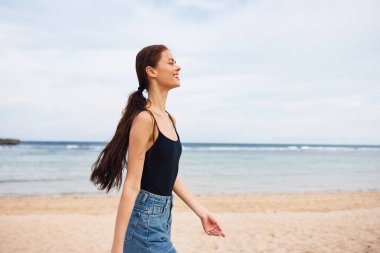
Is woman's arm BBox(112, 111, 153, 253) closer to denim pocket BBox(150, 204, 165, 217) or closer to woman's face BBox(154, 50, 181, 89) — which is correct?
denim pocket BBox(150, 204, 165, 217)

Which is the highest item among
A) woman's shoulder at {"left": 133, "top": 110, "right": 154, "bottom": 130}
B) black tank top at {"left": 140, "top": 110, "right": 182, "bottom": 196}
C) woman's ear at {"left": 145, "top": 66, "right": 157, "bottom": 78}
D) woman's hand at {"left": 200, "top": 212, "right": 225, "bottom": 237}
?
woman's ear at {"left": 145, "top": 66, "right": 157, "bottom": 78}

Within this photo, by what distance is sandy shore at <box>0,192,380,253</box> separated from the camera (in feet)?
23.3

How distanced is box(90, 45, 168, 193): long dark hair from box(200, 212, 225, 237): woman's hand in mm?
606

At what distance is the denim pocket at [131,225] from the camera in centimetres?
196

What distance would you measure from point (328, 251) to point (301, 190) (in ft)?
36.2

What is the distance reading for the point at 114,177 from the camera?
6.99 feet

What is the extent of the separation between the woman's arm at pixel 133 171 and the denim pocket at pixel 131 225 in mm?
71

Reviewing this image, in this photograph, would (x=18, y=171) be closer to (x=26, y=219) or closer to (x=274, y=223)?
(x=26, y=219)

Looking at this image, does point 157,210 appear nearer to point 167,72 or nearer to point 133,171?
point 133,171

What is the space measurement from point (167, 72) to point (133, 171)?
0.61 m

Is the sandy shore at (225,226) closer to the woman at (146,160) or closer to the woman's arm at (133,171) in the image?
the woman at (146,160)

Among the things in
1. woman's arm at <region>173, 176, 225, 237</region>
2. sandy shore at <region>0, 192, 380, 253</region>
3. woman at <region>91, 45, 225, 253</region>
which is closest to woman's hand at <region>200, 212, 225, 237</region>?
woman's arm at <region>173, 176, 225, 237</region>

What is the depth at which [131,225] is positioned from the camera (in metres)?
1.97

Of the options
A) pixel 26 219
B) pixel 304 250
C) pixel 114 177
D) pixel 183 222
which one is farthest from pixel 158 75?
pixel 26 219
